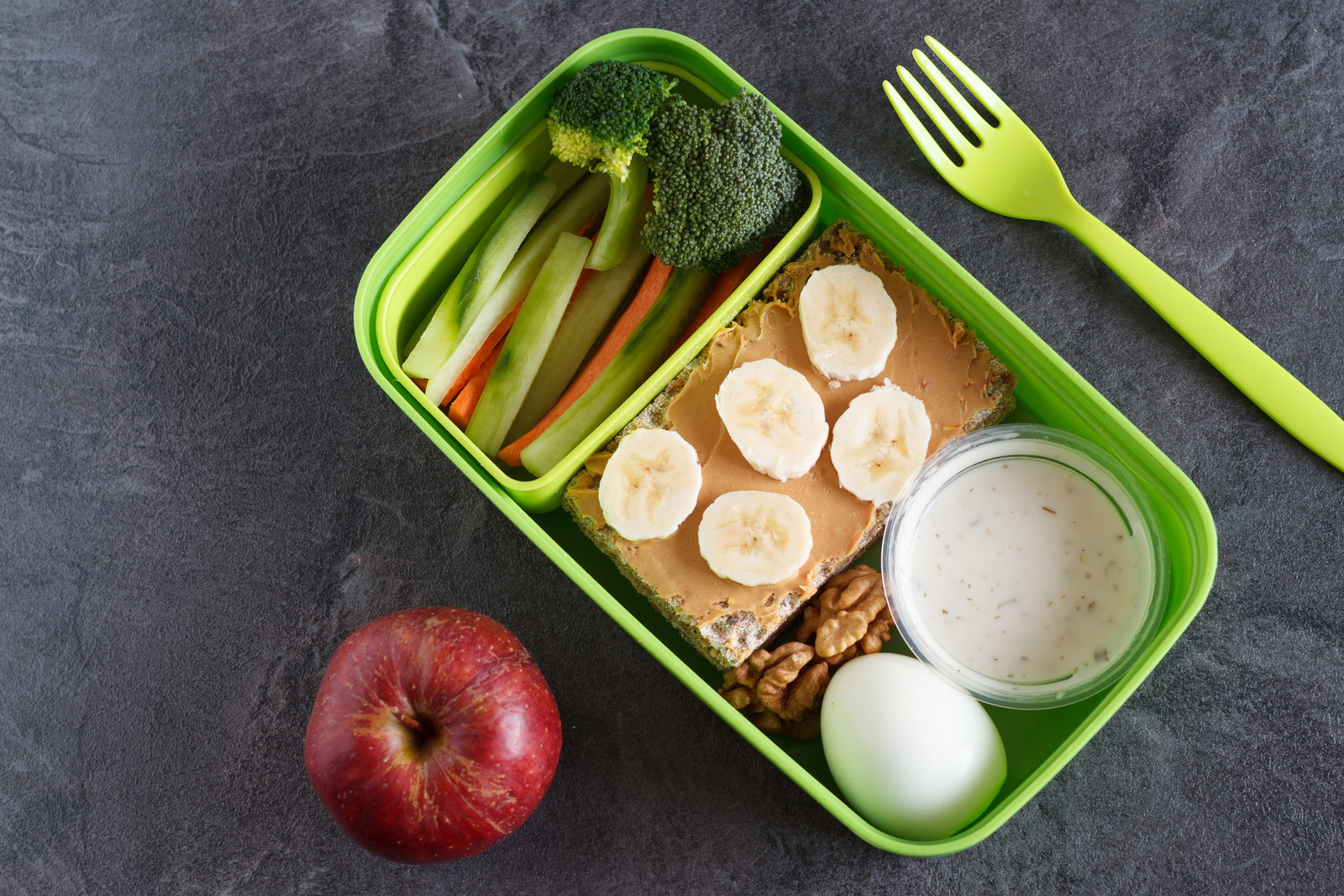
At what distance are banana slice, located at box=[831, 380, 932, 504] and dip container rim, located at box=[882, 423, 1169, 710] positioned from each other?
3cm

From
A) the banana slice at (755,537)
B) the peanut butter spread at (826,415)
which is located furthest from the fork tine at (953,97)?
the banana slice at (755,537)

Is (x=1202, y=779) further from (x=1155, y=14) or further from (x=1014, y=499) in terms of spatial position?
(x=1155, y=14)

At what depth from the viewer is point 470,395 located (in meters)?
1.75

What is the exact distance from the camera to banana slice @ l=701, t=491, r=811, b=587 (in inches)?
62.0

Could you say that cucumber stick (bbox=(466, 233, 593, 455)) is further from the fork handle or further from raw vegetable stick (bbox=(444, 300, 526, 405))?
the fork handle

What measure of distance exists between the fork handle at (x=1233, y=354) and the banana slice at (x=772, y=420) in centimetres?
75

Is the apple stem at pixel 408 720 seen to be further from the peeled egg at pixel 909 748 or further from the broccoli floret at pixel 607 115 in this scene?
the broccoli floret at pixel 607 115

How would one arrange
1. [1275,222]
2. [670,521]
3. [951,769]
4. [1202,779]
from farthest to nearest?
1. [1275,222]
2. [1202,779]
3. [670,521]
4. [951,769]

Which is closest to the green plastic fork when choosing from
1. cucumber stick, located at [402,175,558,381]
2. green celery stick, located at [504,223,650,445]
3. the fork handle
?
the fork handle

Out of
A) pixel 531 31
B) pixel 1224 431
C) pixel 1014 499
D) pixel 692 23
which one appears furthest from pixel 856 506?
pixel 531 31

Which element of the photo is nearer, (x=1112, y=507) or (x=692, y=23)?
(x=1112, y=507)

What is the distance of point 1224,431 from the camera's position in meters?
1.80

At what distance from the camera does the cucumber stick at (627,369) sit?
168 cm

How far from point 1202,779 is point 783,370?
1.19 meters
